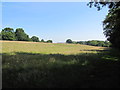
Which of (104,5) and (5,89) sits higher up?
(104,5)

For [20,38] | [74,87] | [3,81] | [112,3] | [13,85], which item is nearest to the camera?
[74,87]

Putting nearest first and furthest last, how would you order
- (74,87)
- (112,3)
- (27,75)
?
1. (74,87)
2. (27,75)
3. (112,3)

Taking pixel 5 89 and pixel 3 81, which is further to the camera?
pixel 3 81

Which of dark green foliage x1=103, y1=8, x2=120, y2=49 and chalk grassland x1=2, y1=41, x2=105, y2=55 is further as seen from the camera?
chalk grassland x1=2, y1=41, x2=105, y2=55

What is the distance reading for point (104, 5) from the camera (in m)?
14.1

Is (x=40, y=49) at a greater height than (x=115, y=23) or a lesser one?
lesser

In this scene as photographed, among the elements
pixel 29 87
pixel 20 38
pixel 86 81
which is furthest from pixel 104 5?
pixel 20 38

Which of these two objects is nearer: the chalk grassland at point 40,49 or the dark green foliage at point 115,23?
the dark green foliage at point 115,23

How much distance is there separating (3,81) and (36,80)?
1.63 meters

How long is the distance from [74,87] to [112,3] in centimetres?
1221

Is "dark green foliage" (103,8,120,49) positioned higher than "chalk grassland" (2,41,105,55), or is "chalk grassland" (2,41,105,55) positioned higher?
"dark green foliage" (103,8,120,49)

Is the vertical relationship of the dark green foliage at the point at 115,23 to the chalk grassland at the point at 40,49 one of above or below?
above

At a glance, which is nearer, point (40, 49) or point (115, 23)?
point (115, 23)

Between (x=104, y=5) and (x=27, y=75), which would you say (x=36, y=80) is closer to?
(x=27, y=75)
